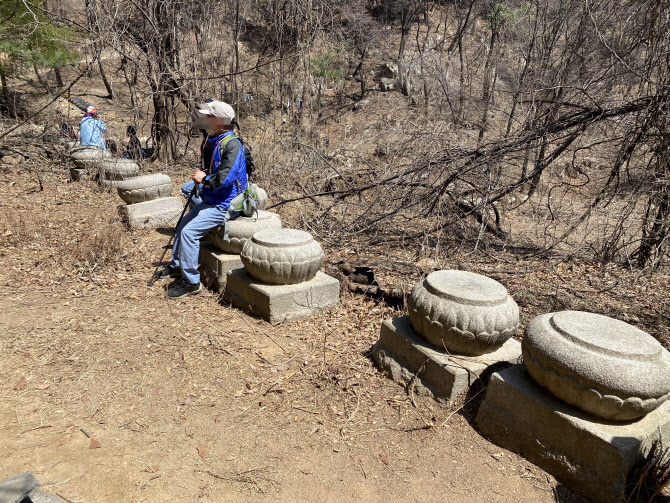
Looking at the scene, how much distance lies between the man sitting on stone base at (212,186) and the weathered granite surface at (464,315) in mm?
2542

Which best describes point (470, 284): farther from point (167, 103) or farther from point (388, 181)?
point (167, 103)

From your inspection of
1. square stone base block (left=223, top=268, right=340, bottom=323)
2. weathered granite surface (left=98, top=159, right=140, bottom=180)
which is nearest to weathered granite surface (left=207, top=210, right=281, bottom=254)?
square stone base block (left=223, top=268, right=340, bottom=323)

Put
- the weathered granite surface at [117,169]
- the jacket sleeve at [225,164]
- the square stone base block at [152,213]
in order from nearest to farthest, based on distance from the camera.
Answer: the jacket sleeve at [225,164] < the square stone base block at [152,213] < the weathered granite surface at [117,169]

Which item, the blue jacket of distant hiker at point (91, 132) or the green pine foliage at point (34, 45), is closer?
A: the blue jacket of distant hiker at point (91, 132)

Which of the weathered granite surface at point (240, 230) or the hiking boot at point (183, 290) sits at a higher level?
the weathered granite surface at point (240, 230)

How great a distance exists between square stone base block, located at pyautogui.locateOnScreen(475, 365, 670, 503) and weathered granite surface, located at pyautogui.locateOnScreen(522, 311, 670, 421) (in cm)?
9

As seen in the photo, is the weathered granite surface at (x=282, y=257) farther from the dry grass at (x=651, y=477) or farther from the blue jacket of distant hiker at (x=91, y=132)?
the blue jacket of distant hiker at (x=91, y=132)

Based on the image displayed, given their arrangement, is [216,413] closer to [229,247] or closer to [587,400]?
[229,247]

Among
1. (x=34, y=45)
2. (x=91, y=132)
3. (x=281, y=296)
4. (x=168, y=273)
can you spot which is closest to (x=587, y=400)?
(x=281, y=296)

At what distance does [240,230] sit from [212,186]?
58cm

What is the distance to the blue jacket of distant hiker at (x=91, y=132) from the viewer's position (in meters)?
9.86

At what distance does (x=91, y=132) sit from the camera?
9.90m

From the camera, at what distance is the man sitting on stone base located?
15.9ft

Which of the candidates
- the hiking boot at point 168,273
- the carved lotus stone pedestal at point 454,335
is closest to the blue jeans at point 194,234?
the hiking boot at point 168,273
